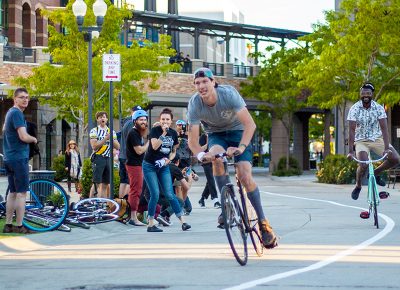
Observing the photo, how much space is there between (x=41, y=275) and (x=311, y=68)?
33.8m

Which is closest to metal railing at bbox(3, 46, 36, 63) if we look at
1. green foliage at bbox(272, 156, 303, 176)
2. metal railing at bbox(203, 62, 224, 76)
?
metal railing at bbox(203, 62, 224, 76)

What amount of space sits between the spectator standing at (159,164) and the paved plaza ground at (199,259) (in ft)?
1.30

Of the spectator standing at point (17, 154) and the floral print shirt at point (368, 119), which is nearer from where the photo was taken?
the spectator standing at point (17, 154)

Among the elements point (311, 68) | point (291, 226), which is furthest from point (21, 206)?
point (311, 68)

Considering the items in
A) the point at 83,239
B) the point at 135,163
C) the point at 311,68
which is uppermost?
the point at 311,68

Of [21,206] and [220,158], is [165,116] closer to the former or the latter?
[21,206]

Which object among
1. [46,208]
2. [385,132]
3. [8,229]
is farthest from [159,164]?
[385,132]

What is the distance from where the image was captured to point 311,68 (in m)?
42.6

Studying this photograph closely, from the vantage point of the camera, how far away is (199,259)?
415 inches

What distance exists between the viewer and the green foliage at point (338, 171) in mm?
39969

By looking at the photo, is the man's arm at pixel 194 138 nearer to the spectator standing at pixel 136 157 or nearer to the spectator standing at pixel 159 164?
the spectator standing at pixel 159 164

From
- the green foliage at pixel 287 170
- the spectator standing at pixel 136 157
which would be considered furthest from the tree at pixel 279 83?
the spectator standing at pixel 136 157

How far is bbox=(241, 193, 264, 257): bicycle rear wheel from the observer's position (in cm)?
1020

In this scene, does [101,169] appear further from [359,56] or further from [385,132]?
[359,56]
